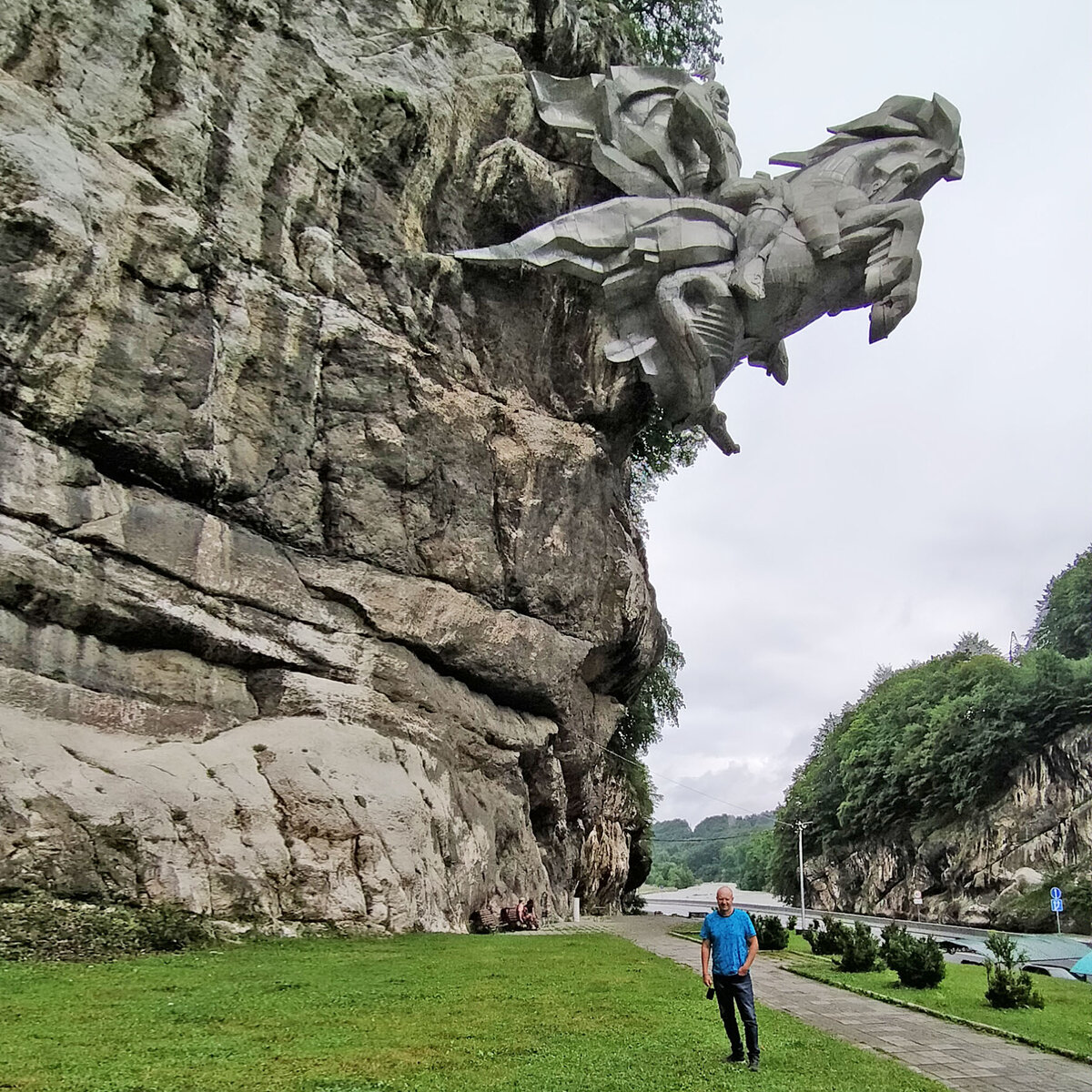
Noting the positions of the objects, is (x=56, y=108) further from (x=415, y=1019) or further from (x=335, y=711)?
(x=415, y=1019)

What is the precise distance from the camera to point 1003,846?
41969 mm

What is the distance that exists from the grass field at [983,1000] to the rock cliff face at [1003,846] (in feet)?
87.9

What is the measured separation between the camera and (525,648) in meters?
20.4

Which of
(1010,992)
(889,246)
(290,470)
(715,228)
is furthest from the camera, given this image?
(715,228)

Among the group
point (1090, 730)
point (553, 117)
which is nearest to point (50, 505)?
point (553, 117)

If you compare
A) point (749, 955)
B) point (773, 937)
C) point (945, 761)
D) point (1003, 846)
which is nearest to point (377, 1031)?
point (749, 955)

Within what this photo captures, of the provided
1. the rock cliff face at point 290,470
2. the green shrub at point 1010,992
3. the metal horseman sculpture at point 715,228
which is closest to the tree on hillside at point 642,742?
the rock cliff face at point 290,470

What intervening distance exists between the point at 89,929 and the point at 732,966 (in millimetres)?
7692

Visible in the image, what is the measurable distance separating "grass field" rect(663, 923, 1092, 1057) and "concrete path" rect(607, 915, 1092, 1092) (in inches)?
15.3

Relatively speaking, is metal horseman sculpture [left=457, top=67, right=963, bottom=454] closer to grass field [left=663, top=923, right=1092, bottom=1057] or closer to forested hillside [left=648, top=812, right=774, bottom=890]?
grass field [left=663, top=923, right=1092, bottom=1057]

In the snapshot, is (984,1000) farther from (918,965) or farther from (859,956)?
(859,956)

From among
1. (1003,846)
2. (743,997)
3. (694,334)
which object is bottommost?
(743,997)

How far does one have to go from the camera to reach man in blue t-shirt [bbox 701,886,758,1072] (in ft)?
24.0

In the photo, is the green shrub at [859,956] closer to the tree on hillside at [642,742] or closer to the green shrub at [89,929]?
the green shrub at [89,929]
